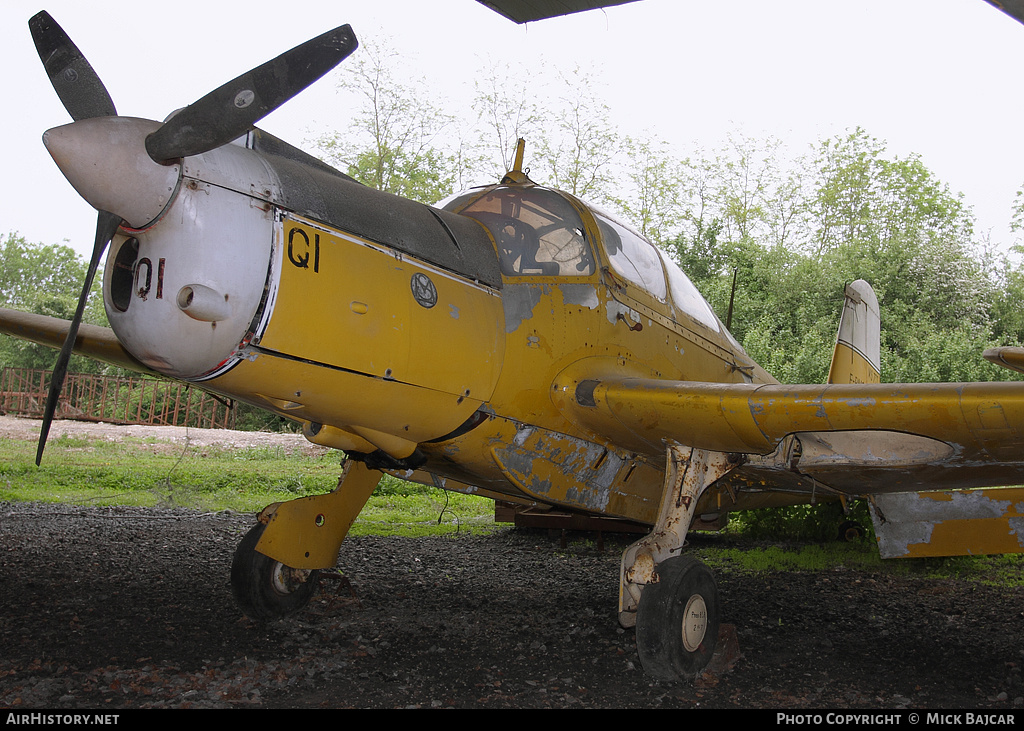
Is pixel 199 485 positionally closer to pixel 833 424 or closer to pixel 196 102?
pixel 196 102

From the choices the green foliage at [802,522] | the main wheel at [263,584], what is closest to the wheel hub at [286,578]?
the main wheel at [263,584]

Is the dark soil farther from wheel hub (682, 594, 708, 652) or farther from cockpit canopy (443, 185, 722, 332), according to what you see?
cockpit canopy (443, 185, 722, 332)

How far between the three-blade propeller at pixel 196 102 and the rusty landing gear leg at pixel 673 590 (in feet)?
9.38

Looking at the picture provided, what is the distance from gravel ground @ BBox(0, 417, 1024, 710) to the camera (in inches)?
137

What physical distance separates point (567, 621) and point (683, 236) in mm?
20785

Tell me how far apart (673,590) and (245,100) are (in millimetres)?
3089

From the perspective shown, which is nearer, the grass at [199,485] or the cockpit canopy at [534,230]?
the cockpit canopy at [534,230]

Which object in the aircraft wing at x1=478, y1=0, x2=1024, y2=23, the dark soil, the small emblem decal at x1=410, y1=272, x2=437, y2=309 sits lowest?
the dark soil

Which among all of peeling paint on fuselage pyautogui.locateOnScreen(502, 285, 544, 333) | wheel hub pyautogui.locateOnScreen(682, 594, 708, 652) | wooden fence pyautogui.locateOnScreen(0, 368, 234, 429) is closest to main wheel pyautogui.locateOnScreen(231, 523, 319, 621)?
peeling paint on fuselage pyautogui.locateOnScreen(502, 285, 544, 333)

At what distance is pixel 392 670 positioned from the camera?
3.78 meters

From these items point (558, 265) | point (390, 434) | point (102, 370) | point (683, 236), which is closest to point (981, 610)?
point (558, 265)

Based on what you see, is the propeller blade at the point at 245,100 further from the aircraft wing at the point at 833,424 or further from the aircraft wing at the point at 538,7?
the aircraft wing at the point at 538,7

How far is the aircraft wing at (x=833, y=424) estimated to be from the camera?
11.8 ft
